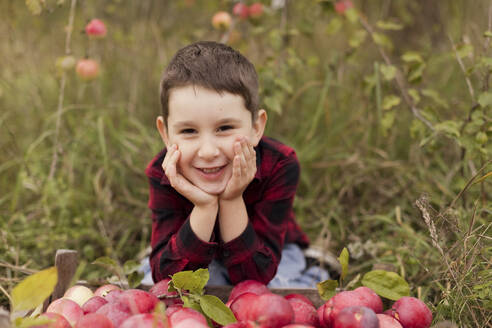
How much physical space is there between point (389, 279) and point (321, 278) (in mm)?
535

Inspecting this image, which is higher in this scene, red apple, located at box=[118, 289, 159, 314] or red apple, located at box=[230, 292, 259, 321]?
red apple, located at box=[118, 289, 159, 314]

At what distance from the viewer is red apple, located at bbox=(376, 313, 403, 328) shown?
1.39 m

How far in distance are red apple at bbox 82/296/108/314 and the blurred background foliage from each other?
67cm

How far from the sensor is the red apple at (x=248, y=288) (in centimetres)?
165

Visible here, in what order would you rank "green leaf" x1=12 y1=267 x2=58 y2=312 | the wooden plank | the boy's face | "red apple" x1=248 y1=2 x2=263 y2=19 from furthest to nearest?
1. "red apple" x1=248 y1=2 x2=263 y2=19
2. the wooden plank
3. the boy's face
4. "green leaf" x1=12 y1=267 x2=58 y2=312

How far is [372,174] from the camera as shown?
2873 mm

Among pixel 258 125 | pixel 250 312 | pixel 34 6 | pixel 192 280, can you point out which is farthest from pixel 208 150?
pixel 34 6

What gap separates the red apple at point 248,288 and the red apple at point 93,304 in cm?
43

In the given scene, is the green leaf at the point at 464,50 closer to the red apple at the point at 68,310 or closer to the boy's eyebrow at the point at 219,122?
the boy's eyebrow at the point at 219,122

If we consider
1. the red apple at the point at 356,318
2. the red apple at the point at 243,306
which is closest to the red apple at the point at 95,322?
the red apple at the point at 243,306

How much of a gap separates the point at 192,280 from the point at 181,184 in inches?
12.9

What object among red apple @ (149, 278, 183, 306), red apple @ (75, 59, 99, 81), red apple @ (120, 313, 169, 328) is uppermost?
red apple @ (75, 59, 99, 81)

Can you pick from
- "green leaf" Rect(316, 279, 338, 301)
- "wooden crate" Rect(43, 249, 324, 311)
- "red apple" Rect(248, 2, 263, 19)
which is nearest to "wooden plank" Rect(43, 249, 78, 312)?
"wooden crate" Rect(43, 249, 324, 311)

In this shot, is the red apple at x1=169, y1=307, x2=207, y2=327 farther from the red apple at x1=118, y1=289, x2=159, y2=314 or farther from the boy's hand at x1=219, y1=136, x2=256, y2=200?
the boy's hand at x1=219, y1=136, x2=256, y2=200
